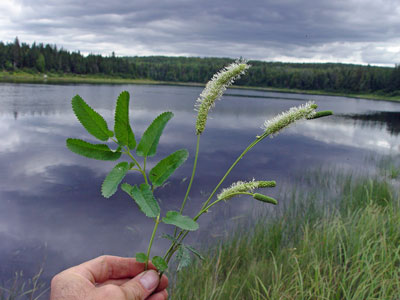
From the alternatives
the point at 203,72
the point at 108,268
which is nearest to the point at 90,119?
the point at 108,268

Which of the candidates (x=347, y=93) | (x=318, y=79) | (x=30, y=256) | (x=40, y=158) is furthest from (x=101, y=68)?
(x=30, y=256)

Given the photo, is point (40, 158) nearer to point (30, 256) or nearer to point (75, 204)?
point (75, 204)

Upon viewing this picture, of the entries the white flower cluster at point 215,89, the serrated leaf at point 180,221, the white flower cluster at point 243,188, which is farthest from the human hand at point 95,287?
the white flower cluster at point 215,89

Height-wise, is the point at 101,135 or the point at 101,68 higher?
the point at 101,68

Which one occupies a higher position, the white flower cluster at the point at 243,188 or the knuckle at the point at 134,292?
the white flower cluster at the point at 243,188

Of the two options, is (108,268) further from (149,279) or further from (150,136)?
(150,136)

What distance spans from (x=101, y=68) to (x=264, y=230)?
108896 mm

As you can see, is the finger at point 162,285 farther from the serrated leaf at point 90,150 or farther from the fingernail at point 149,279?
the serrated leaf at point 90,150

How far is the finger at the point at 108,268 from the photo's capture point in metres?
1.82

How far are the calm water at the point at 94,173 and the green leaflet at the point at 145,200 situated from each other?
65 centimetres

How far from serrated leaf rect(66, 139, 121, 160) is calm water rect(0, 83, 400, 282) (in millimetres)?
597

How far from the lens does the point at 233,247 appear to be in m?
6.86

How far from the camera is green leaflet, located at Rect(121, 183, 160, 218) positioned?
1.24 m

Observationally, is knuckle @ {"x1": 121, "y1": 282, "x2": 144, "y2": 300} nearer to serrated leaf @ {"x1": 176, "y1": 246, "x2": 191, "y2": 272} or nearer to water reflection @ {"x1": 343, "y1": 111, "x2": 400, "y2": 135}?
serrated leaf @ {"x1": 176, "y1": 246, "x2": 191, "y2": 272}
